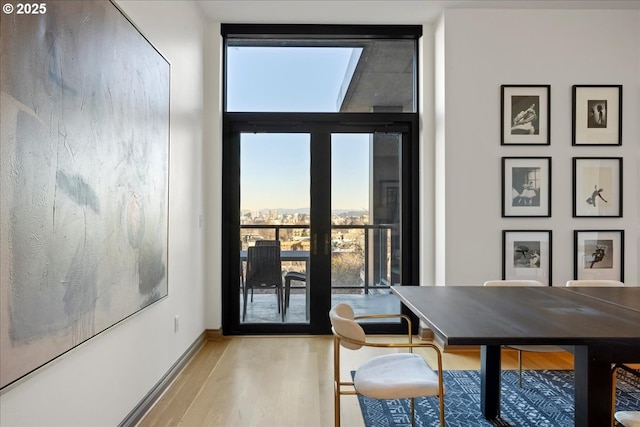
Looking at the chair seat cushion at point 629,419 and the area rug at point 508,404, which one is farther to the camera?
the area rug at point 508,404

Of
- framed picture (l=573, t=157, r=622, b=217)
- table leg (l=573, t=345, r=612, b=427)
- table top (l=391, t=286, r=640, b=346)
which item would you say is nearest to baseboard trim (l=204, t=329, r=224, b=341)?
table top (l=391, t=286, r=640, b=346)

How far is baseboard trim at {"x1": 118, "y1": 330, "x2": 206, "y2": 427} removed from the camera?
229cm

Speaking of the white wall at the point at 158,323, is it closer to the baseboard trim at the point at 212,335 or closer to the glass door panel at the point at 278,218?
the baseboard trim at the point at 212,335

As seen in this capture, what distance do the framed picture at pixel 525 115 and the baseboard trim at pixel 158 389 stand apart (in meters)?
3.36

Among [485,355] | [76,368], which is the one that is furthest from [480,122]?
[76,368]

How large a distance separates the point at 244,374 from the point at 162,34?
8.36ft

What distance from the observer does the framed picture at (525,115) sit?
379 centimetres

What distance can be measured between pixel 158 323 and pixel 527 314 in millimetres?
2206

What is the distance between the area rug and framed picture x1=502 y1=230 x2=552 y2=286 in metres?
0.93

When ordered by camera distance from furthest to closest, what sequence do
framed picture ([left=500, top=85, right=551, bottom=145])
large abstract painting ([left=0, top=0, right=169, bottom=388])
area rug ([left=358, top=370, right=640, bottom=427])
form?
framed picture ([left=500, top=85, right=551, bottom=145])
area rug ([left=358, top=370, right=640, bottom=427])
large abstract painting ([left=0, top=0, right=169, bottom=388])

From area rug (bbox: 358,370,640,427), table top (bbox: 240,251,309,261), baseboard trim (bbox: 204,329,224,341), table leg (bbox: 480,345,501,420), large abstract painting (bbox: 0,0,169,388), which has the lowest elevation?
area rug (bbox: 358,370,640,427)

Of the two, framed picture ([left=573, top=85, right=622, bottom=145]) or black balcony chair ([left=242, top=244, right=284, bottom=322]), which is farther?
black balcony chair ([left=242, top=244, right=284, bottom=322])

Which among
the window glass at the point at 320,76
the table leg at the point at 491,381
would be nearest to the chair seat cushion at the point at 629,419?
the table leg at the point at 491,381

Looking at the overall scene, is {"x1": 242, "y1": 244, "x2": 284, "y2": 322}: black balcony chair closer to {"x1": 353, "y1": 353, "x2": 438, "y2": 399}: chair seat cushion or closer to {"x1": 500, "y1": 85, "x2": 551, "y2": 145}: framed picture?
{"x1": 353, "y1": 353, "x2": 438, "y2": 399}: chair seat cushion
